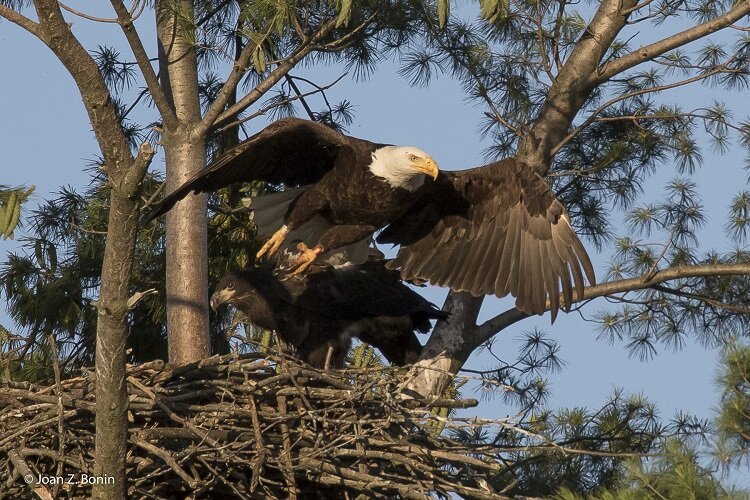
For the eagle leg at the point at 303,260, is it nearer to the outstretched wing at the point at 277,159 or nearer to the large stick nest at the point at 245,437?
the outstretched wing at the point at 277,159

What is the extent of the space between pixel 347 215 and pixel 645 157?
2.18 m

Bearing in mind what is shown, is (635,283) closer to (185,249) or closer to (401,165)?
(401,165)

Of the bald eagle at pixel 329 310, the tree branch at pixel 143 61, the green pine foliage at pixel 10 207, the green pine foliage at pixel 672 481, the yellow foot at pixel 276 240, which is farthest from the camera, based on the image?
the bald eagle at pixel 329 310

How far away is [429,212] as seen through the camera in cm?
710

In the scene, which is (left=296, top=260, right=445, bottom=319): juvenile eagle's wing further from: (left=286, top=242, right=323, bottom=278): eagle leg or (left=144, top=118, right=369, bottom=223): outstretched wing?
(left=144, top=118, right=369, bottom=223): outstretched wing

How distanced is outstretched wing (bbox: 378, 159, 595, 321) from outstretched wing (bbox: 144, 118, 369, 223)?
57cm

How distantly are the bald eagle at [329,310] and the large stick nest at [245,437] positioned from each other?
1118 millimetres

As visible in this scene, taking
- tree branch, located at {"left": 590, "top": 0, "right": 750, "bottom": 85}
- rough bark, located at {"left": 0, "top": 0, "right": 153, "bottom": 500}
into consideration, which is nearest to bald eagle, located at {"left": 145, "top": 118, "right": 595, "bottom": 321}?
tree branch, located at {"left": 590, "top": 0, "right": 750, "bottom": 85}

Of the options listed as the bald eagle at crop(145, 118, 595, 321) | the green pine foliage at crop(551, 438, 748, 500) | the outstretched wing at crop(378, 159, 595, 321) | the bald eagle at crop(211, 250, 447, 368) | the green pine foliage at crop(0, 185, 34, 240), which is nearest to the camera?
the green pine foliage at crop(551, 438, 748, 500)

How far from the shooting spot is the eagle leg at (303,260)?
679cm

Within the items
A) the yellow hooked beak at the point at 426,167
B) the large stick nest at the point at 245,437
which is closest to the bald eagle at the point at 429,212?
the yellow hooked beak at the point at 426,167

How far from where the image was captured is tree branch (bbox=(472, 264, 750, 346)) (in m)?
6.68

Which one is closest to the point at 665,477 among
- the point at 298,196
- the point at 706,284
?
the point at 298,196

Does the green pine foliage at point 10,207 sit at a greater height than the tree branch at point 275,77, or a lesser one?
lesser
